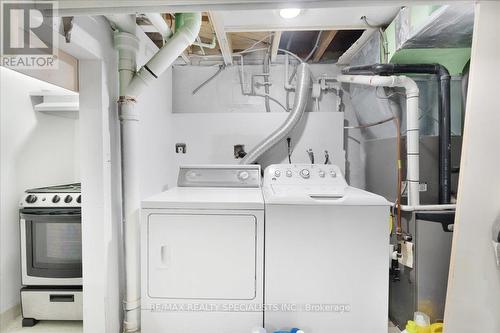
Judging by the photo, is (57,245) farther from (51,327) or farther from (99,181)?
(99,181)

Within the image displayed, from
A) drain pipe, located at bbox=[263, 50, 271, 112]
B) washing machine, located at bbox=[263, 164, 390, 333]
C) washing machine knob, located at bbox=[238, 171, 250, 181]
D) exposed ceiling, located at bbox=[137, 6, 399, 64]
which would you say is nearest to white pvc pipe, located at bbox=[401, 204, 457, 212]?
washing machine, located at bbox=[263, 164, 390, 333]

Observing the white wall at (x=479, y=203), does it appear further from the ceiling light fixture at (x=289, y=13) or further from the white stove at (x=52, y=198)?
the white stove at (x=52, y=198)

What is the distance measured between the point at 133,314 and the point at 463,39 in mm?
3071

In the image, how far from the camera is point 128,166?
1982 mm

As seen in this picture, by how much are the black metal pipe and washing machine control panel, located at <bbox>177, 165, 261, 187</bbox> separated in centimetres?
140

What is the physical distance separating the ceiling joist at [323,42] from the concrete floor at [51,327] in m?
2.54

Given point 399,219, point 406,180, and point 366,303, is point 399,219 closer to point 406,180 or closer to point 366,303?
point 406,180

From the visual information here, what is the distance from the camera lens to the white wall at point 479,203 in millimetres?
1187

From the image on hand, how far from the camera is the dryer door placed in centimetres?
177

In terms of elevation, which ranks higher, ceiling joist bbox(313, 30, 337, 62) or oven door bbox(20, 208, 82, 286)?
ceiling joist bbox(313, 30, 337, 62)

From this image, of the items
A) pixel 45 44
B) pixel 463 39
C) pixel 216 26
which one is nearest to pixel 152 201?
pixel 45 44

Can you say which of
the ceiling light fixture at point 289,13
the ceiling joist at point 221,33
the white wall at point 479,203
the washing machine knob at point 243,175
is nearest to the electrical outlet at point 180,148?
the washing machine knob at point 243,175

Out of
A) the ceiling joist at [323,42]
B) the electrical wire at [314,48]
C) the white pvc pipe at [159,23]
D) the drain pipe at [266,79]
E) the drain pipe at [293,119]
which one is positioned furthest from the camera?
the drain pipe at [266,79]

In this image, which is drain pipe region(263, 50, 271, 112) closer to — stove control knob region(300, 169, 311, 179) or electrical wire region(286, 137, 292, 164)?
electrical wire region(286, 137, 292, 164)
